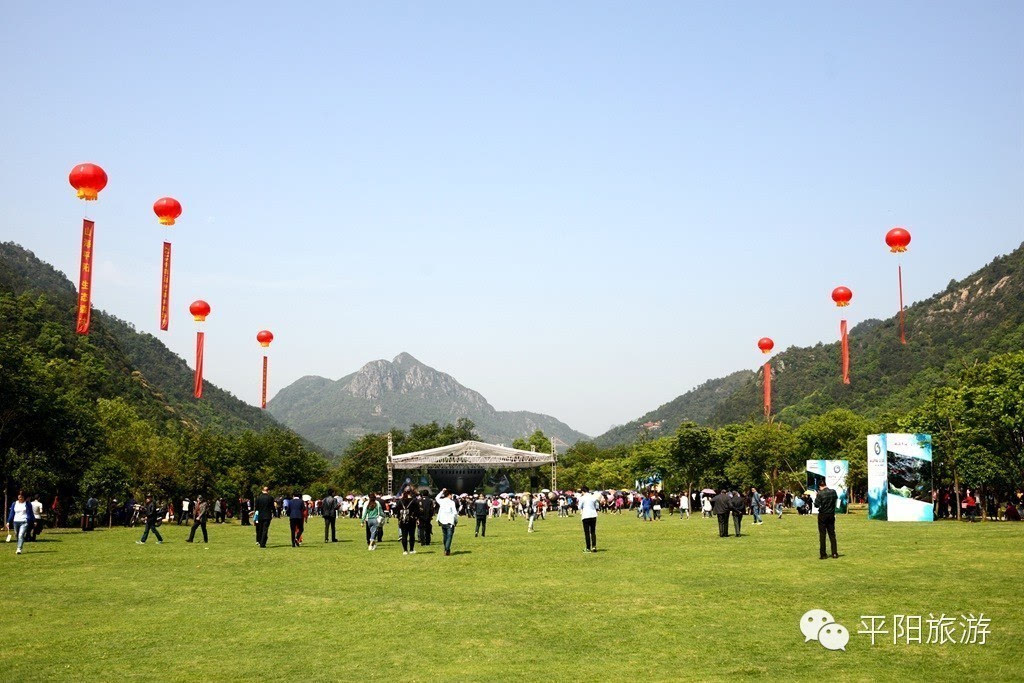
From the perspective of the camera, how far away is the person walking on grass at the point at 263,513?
24.4 meters

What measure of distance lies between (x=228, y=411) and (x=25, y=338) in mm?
83217

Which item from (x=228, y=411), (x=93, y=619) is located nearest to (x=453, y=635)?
(x=93, y=619)

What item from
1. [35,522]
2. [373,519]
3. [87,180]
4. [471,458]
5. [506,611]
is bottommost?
[506,611]

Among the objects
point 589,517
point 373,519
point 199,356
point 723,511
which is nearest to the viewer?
point 589,517

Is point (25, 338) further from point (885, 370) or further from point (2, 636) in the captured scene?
point (885, 370)

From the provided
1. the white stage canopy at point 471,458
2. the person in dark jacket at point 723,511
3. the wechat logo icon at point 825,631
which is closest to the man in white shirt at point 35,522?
the person in dark jacket at point 723,511

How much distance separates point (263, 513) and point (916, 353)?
12675 centimetres

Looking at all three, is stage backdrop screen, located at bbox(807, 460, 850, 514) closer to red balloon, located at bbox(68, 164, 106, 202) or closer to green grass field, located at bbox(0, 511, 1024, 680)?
green grass field, located at bbox(0, 511, 1024, 680)

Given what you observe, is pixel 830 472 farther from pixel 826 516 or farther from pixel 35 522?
pixel 35 522

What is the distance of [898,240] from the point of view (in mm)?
30875

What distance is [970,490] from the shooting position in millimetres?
37406

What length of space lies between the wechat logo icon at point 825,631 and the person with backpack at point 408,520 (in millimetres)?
13098

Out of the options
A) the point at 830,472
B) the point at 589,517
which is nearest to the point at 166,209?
the point at 589,517

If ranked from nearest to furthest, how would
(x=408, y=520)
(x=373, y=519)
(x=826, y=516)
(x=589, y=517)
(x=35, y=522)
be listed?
(x=826, y=516), (x=589, y=517), (x=408, y=520), (x=373, y=519), (x=35, y=522)
